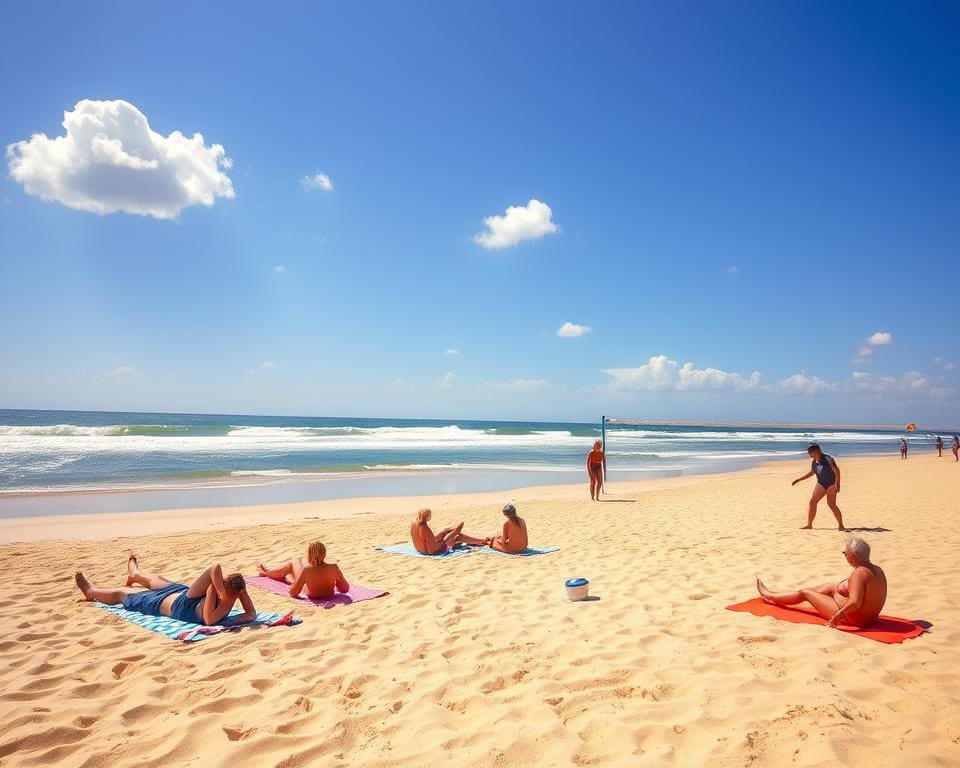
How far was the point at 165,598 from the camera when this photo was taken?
17.3 feet

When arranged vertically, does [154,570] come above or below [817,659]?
below

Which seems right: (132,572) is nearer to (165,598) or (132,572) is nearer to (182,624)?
(165,598)

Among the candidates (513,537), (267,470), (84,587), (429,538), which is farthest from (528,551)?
(267,470)

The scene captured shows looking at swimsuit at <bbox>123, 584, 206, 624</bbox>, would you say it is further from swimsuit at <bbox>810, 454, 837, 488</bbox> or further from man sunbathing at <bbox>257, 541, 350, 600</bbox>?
swimsuit at <bbox>810, 454, 837, 488</bbox>

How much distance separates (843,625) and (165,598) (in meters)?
6.06

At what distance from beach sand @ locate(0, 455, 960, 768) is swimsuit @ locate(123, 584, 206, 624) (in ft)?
0.72

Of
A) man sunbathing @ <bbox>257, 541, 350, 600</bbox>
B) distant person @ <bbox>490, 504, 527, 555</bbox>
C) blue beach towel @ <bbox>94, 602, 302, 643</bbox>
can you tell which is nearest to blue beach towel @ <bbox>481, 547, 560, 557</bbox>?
distant person @ <bbox>490, 504, 527, 555</bbox>

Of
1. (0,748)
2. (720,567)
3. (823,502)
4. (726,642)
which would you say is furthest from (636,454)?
(0,748)

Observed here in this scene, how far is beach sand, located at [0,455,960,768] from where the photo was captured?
2871 mm

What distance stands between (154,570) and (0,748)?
4.67 meters

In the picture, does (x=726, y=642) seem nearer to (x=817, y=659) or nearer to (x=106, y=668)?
(x=817, y=659)

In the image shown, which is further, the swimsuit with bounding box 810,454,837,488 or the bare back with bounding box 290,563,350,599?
the swimsuit with bounding box 810,454,837,488

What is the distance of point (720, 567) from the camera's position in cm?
662

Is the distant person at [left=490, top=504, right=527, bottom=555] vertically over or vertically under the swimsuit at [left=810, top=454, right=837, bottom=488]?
under
